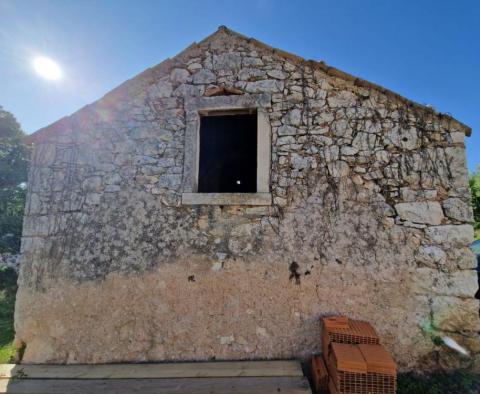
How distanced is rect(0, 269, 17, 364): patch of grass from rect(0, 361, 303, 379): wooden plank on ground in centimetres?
77

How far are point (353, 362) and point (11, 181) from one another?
13.7 meters

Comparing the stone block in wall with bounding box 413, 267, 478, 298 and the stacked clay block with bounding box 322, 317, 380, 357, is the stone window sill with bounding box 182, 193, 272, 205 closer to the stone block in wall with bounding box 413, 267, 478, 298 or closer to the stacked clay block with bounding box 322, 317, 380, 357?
the stacked clay block with bounding box 322, 317, 380, 357

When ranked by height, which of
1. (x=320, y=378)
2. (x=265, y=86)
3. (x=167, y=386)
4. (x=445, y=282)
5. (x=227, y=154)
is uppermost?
(x=265, y=86)

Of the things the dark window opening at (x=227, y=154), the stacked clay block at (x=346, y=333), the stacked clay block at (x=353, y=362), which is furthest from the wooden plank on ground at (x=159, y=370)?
the dark window opening at (x=227, y=154)

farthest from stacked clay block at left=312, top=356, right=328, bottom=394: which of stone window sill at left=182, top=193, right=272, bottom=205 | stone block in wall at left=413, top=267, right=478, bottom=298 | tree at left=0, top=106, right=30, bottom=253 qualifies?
tree at left=0, top=106, right=30, bottom=253

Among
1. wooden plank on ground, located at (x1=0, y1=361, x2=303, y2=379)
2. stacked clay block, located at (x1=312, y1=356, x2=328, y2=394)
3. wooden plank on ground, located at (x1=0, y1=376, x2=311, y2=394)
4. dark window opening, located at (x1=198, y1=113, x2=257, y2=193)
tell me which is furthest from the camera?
dark window opening, located at (x1=198, y1=113, x2=257, y2=193)

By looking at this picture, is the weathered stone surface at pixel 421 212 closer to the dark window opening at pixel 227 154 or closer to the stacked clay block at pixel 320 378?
the stacked clay block at pixel 320 378

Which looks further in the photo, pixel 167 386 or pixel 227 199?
pixel 227 199

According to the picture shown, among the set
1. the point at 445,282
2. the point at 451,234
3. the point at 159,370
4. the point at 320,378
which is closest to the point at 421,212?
the point at 451,234

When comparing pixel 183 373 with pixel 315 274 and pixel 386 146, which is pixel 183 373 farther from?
pixel 386 146

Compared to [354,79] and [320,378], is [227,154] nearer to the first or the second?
[354,79]

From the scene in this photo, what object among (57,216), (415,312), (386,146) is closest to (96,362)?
(57,216)

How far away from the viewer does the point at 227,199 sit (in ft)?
11.8

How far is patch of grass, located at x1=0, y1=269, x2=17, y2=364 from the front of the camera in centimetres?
416
